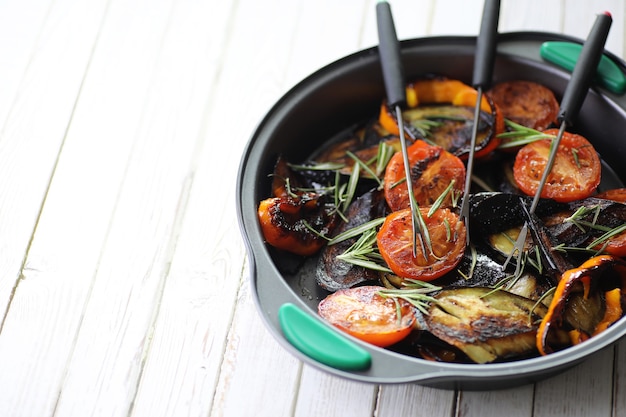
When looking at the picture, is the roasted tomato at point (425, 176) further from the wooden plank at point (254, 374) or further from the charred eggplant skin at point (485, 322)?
the wooden plank at point (254, 374)

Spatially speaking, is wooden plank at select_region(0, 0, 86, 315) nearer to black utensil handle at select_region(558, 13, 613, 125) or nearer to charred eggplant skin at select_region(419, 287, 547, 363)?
charred eggplant skin at select_region(419, 287, 547, 363)

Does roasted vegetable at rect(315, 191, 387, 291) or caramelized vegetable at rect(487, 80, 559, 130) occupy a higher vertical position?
caramelized vegetable at rect(487, 80, 559, 130)

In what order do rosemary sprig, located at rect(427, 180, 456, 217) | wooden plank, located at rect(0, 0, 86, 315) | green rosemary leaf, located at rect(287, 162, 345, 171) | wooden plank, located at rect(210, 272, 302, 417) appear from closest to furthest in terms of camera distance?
rosemary sprig, located at rect(427, 180, 456, 217) < wooden plank, located at rect(210, 272, 302, 417) < green rosemary leaf, located at rect(287, 162, 345, 171) < wooden plank, located at rect(0, 0, 86, 315)

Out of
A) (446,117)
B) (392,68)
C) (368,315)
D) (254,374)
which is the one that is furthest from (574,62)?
(254,374)

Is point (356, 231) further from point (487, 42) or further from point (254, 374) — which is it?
point (487, 42)

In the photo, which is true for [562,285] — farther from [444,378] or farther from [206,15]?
[206,15]

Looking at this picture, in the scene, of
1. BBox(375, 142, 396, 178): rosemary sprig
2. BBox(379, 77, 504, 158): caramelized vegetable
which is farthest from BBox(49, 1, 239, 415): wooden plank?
BBox(379, 77, 504, 158): caramelized vegetable
